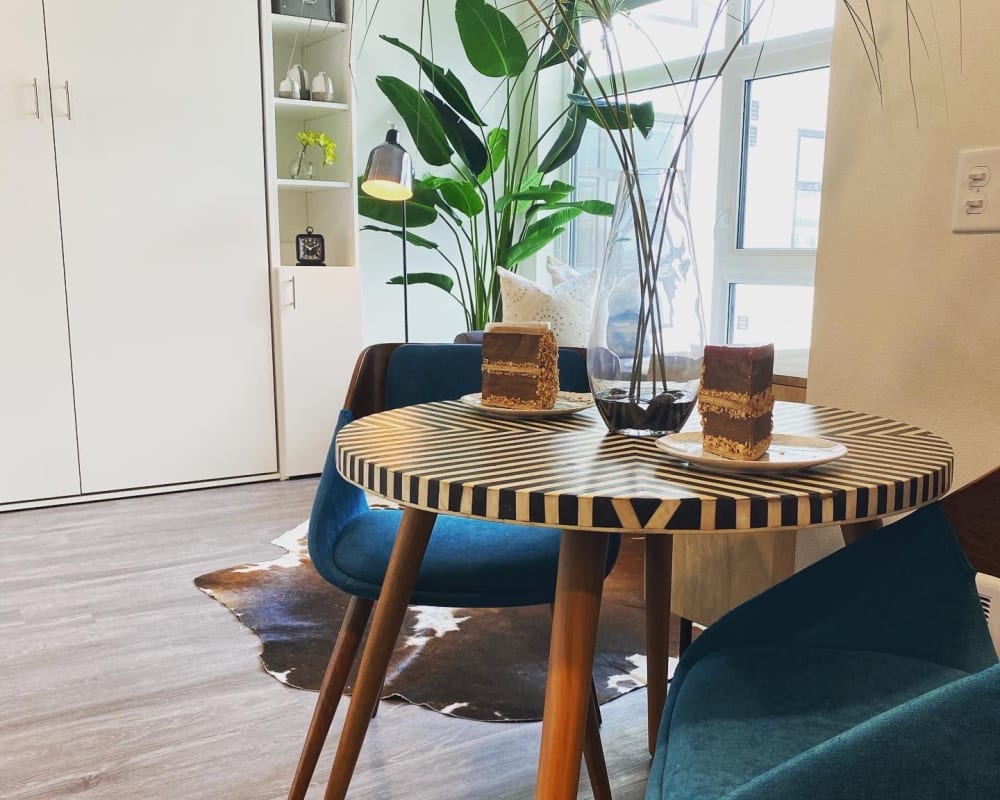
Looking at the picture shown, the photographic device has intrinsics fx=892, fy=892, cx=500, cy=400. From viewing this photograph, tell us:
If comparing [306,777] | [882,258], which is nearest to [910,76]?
[882,258]

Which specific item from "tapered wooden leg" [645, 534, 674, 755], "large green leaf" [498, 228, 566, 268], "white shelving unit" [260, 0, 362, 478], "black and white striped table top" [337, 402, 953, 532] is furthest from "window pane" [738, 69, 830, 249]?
"black and white striped table top" [337, 402, 953, 532]

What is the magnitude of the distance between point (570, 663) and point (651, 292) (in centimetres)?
44

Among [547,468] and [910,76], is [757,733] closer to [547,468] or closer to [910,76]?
[547,468]

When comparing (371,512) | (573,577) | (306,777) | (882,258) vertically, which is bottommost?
(306,777)

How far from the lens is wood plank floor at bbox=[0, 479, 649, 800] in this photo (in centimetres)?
157

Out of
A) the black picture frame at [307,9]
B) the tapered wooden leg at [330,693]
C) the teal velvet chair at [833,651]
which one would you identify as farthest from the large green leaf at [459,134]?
the teal velvet chair at [833,651]

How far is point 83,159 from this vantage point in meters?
3.30

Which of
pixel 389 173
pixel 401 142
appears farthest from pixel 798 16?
pixel 401 142

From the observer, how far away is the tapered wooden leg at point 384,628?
1213mm

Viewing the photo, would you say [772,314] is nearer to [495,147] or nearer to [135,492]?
[495,147]

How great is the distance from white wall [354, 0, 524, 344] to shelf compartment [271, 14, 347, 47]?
0.71 ft

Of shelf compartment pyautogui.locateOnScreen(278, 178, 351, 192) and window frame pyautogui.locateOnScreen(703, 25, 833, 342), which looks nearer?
window frame pyautogui.locateOnScreen(703, 25, 833, 342)

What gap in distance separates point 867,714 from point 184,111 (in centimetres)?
338

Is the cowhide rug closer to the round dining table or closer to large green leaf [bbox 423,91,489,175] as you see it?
the round dining table
